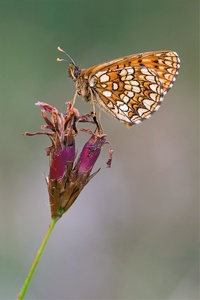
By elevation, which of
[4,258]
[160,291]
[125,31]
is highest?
[125,31]

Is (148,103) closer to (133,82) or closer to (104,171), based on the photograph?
(133,82)

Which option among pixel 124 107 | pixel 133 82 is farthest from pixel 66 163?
pixel 133 82

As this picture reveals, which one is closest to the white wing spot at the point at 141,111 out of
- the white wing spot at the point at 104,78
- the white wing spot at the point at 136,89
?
the white wing spot at the point at 136,89

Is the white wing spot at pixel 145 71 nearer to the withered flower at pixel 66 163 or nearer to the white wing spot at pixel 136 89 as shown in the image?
the white wing spot at pixel 136 89

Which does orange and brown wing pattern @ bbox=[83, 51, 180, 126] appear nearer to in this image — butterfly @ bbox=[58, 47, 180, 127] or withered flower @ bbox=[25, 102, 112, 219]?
butterfly @ bbox=[58, 47, 180, 127]

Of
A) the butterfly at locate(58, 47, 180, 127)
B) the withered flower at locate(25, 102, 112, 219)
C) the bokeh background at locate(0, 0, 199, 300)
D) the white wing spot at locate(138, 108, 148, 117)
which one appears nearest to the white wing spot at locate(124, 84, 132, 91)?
the butterfly at locate(58, 47, 180, 127)

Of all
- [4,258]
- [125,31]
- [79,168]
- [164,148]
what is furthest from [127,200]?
[79,168]

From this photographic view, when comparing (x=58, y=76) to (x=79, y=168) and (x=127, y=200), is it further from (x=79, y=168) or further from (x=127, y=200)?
(x=79, y=168)
